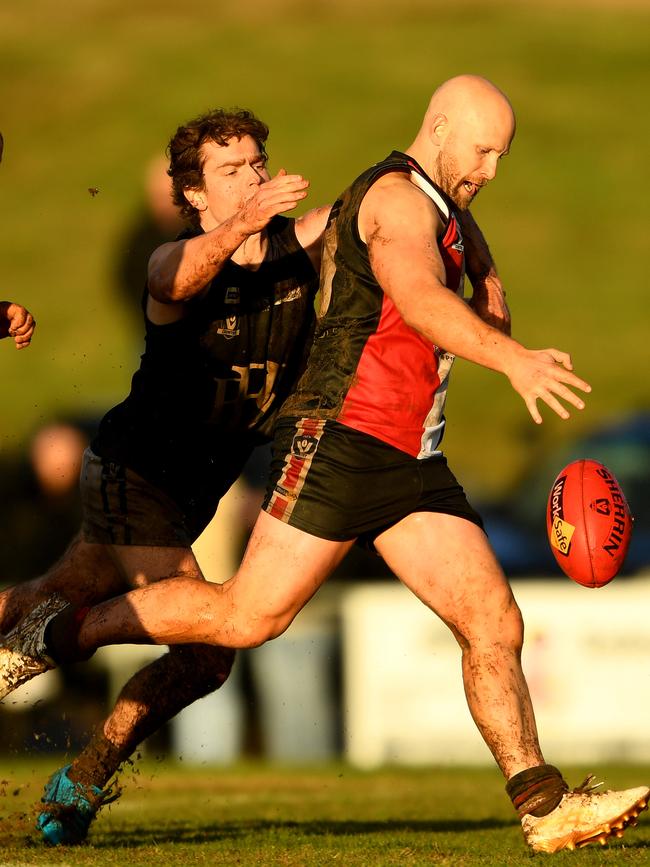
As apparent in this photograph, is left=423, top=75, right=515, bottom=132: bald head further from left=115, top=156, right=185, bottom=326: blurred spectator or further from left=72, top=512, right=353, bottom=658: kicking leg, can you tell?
left=115, top=156, right=185, bottom=326: blurred spectator

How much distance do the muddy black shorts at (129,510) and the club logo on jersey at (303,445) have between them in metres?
0.91

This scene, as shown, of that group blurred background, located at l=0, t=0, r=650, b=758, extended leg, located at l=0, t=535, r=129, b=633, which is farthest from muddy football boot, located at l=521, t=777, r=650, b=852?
blurred background, located at l=0, t=0, r=650, b=758

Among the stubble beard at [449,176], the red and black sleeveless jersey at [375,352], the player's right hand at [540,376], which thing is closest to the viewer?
the player's right hand at [540,376]

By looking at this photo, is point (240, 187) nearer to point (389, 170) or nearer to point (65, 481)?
point (389, 170)

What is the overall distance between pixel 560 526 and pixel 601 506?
18cm

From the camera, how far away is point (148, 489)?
6.95 meters

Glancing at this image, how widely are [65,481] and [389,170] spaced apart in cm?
562

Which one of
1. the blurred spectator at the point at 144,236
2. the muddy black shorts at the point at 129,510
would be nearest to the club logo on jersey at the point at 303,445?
the muddy black shorts at the point at 129,510

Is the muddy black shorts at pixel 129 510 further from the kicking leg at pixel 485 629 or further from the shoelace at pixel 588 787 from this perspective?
the shoelace at pixel 588 787

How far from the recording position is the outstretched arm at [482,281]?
22.2 feet

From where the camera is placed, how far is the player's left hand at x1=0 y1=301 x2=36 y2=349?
6371mm

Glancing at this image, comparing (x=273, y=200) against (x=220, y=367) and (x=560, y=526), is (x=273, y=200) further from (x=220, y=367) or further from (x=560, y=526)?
(x=560, y=526)

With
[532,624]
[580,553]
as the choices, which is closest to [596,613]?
[532,624]

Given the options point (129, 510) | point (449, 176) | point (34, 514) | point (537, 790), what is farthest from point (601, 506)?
point (34, 514)
